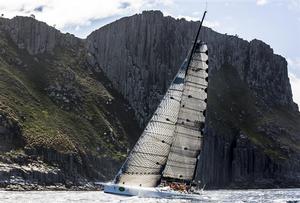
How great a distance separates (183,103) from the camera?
87.1 meters

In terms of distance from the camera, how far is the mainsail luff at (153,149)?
83.8 meters

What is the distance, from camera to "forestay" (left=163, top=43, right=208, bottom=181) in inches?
3425

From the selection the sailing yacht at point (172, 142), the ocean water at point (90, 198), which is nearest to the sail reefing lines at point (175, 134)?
the sailing yacht at point (172, 142)

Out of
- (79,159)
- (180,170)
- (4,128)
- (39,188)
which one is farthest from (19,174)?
(180,170)

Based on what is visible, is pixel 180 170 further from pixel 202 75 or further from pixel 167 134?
pixel 202 75

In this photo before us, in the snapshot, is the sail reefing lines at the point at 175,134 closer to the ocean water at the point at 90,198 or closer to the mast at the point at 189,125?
the mast at the point at 189,125

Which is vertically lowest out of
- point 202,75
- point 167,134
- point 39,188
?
point 39,188

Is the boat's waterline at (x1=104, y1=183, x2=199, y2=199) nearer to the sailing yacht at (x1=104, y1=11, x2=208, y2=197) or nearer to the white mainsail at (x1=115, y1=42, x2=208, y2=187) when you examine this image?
the sailing yacht at (x1=104, y1=11, x2=208, y2=197)

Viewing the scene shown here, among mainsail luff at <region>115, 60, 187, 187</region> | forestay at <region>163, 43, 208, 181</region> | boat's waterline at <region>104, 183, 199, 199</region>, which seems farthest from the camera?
forestay at <region>163, 43, 208, 181</region>

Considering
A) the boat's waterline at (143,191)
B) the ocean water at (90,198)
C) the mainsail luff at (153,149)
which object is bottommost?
the ocean water at (90,198)

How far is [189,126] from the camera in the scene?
8706 cm

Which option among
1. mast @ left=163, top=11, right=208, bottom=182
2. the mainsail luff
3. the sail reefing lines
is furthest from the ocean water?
mast @ left=163, top=11, right=208, bottom=182

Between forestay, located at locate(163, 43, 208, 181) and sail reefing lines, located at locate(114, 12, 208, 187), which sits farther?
forestay, located at locate(163, 43, 208, 181)

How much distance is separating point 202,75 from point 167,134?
950cm
